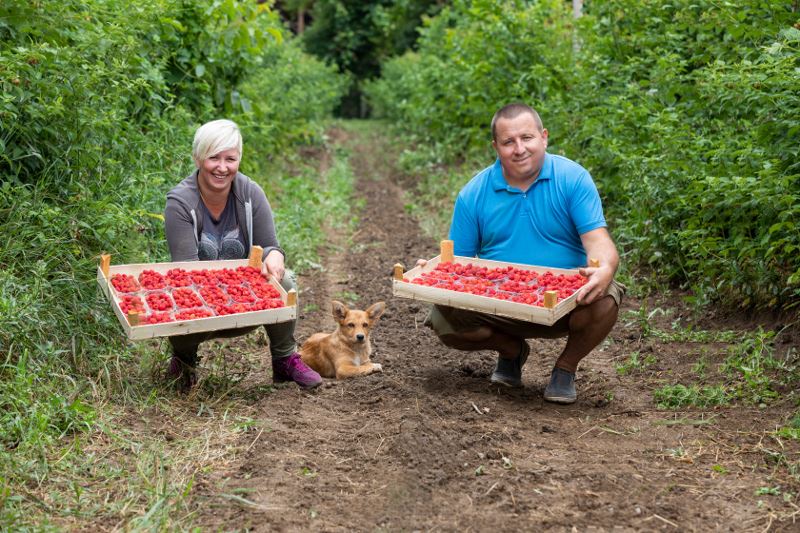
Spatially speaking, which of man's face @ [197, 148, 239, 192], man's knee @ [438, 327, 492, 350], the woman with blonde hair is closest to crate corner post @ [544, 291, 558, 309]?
man's knee @ [438, 327, 492, 350]

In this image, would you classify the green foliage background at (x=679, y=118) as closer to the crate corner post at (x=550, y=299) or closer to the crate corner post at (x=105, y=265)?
the crate corner post at (x=550, y=299)

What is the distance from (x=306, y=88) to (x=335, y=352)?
1671cm

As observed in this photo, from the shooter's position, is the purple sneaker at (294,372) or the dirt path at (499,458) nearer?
the dirt path at (499,458)

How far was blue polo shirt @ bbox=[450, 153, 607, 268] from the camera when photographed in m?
5.49

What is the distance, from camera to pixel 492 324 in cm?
568

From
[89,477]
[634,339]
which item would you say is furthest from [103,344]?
[634,339]

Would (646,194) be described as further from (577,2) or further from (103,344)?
(577,2)

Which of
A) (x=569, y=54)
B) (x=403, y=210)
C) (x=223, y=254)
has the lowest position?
(x=403, y=210)

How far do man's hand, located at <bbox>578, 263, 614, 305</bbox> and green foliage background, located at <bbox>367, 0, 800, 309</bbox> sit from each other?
1248 mm

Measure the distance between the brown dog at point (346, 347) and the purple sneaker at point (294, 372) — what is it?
1.32 feet

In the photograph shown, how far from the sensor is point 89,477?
4270 mm

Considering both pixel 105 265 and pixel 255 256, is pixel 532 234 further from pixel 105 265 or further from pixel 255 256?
pixel 105 265

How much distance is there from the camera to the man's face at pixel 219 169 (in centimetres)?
547

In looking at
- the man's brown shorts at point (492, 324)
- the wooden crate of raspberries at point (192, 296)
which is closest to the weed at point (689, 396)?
the man's brown shorts at point (492, 324)
